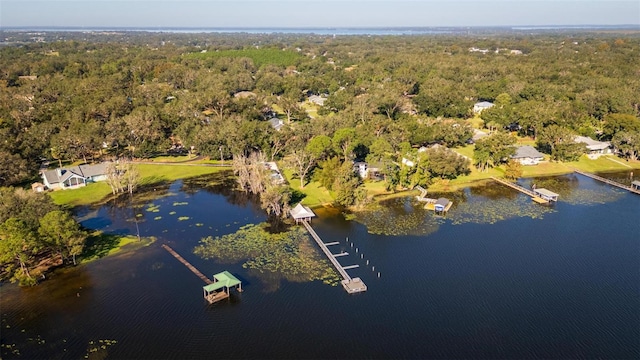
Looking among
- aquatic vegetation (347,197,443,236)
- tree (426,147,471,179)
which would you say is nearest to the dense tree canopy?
tree (426,147,471,179)

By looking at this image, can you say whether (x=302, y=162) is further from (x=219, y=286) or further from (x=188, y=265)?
(x=219, y=286)

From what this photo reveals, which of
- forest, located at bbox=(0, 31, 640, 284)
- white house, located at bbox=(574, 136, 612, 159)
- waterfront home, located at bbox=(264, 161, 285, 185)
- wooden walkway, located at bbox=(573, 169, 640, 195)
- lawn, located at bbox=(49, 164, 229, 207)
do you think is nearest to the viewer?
lawn, located at bbox=(49, 164, 229, 207)

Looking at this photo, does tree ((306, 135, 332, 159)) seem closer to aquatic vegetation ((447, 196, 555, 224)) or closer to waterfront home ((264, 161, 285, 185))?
waterfront home ((264, 161, 285, 185))

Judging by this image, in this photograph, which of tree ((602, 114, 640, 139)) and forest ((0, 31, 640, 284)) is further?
tree ((602, 114, 640, 139))

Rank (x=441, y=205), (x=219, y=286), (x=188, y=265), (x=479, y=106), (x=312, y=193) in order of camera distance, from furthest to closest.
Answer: (x=479, y=106)
(x=312, y=193)
(x=441, y=205)
(x=188, y=265)
(x=219, y=286)

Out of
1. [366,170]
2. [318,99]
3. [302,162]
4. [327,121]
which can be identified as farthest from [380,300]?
[318,99]

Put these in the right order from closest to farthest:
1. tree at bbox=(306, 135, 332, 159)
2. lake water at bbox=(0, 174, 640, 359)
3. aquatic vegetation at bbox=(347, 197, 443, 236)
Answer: lake water at bbox=(0, 174, 640, 359) < aquatic vegetation at bbox=(347, 197, 443, 236) < tree at bbox=(306, 135, 332, 159)
